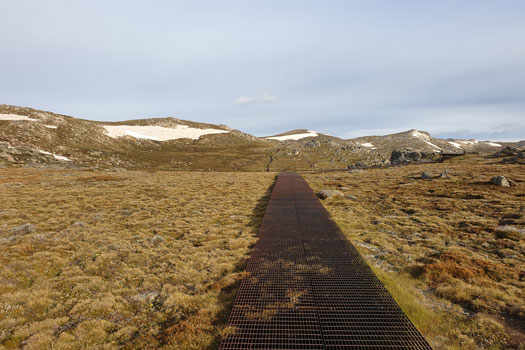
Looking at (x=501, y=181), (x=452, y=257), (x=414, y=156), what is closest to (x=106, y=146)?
(x=452, y=257)

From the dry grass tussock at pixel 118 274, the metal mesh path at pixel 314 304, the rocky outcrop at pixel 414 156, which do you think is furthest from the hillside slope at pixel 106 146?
the metal mesh path at pixel 314 304

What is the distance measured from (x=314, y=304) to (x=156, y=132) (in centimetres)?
11510

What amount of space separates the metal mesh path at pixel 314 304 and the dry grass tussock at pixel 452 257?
0.99m

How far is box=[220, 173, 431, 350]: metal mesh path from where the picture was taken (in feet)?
15.7

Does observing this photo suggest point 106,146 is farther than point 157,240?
Yes

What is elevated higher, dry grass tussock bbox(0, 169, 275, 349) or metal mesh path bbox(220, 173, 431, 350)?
metal mesh path bbox(220, 173, 431, 350)

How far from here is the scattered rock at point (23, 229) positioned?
37.5 ft

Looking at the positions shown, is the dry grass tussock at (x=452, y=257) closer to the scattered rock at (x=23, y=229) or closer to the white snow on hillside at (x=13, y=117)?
the scattered rock at (x=23, y=229)

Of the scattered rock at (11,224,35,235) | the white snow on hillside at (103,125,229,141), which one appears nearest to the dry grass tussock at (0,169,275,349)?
the scattered rock at (11,224,35,235)

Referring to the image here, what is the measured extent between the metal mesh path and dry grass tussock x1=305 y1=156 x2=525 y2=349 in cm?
99

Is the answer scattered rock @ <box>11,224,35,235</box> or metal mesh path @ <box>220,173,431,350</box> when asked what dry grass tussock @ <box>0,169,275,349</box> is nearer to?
scattered rock @ <box>11,224,35,235</box>

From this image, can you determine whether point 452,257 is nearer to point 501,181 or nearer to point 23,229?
point 501,181

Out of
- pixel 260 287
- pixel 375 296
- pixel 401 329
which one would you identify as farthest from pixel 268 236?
pixel 401 329

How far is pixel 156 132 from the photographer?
104 meters
